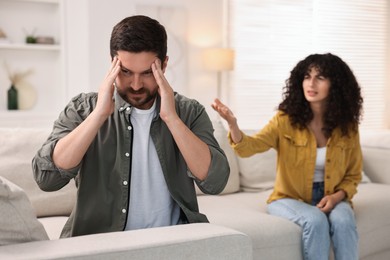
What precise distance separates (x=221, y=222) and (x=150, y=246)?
1.17 meters

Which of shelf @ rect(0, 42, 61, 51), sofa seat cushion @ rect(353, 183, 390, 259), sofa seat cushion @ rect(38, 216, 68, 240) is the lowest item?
sofa seat cushion @ rect(353, 183, 390, 259)

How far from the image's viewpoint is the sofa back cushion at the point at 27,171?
251 centimetres

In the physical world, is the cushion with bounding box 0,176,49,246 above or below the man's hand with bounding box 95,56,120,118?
below

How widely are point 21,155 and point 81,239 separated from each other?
1.25 m

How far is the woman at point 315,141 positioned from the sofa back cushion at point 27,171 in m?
0.79

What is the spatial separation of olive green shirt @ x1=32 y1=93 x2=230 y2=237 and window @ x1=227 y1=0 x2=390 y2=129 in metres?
4.12

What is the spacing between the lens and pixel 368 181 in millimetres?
3590

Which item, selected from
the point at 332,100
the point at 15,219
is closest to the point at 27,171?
the point at 15,219

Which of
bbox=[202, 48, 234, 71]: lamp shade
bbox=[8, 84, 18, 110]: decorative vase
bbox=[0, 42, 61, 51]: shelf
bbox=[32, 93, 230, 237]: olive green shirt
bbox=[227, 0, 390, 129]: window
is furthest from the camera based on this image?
bbox=[227, 0, 390, 129]: window

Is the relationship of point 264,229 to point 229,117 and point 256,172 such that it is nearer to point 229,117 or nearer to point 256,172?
point 229,117

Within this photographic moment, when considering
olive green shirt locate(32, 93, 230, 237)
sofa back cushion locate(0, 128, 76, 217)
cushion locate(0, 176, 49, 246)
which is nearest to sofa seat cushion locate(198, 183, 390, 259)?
sofa back cushion locate(0, 128, 76, 217)

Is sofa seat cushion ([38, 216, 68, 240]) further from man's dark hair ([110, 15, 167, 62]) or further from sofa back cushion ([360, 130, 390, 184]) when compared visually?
sofa back cushion ([360, 130, 390, 184])

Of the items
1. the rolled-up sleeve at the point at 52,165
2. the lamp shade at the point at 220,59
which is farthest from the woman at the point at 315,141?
the lamp shade at the point at 220,59

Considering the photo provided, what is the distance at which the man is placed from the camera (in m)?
1.61
